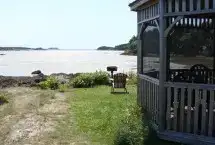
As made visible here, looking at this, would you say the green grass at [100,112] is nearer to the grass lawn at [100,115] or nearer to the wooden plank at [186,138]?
the grass lawn at [100,115]

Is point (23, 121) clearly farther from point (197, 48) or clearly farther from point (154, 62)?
point (197, 48)

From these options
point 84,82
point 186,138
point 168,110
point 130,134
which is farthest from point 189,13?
point 84,82

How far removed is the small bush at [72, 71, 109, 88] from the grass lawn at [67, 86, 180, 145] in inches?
150

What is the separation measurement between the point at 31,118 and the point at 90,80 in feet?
34.3

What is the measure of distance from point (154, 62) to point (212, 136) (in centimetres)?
268

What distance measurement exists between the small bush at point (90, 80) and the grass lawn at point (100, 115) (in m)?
3.81

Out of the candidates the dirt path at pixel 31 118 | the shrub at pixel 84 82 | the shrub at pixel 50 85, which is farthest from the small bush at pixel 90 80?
the dirt path at pixel 31 118

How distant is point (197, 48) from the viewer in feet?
39.4

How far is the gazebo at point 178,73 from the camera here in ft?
28.4

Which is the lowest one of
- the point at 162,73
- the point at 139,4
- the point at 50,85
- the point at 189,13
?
the point at 50,85

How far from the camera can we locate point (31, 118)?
12.0m


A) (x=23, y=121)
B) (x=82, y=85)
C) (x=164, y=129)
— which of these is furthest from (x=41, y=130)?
(x=82, y=85)

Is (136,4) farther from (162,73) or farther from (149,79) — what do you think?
(162,73)

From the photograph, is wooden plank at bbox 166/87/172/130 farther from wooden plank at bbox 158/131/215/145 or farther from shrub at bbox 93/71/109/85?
shrub at bbox 93/71/109/85
